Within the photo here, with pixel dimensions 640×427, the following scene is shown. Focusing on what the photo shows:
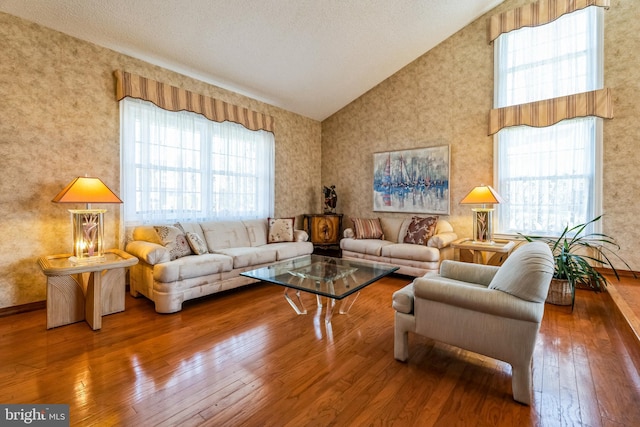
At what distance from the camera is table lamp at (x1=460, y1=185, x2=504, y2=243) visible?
380 centimetres

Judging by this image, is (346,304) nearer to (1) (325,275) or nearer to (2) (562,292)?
(1) (325,275)

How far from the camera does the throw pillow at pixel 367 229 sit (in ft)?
16.0

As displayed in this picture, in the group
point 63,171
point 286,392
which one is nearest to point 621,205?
point 286,392

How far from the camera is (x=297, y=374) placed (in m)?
1.85

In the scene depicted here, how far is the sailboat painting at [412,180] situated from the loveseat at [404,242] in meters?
0.28

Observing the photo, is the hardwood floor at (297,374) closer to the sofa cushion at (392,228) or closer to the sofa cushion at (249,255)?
the sofa cushion at (249,255)

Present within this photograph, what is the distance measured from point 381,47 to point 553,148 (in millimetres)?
2760

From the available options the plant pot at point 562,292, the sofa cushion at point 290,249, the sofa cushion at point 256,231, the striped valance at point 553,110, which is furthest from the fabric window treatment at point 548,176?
the sofa cushion at point 256,231

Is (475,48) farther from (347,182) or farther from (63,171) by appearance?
(63,171)

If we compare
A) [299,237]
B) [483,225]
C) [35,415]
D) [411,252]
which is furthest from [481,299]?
[299,237]

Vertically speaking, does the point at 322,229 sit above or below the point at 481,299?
above

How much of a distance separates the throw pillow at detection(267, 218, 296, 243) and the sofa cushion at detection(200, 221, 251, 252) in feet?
1.25

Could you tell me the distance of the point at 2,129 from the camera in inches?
107

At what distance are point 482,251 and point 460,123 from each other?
2013 millimetres
